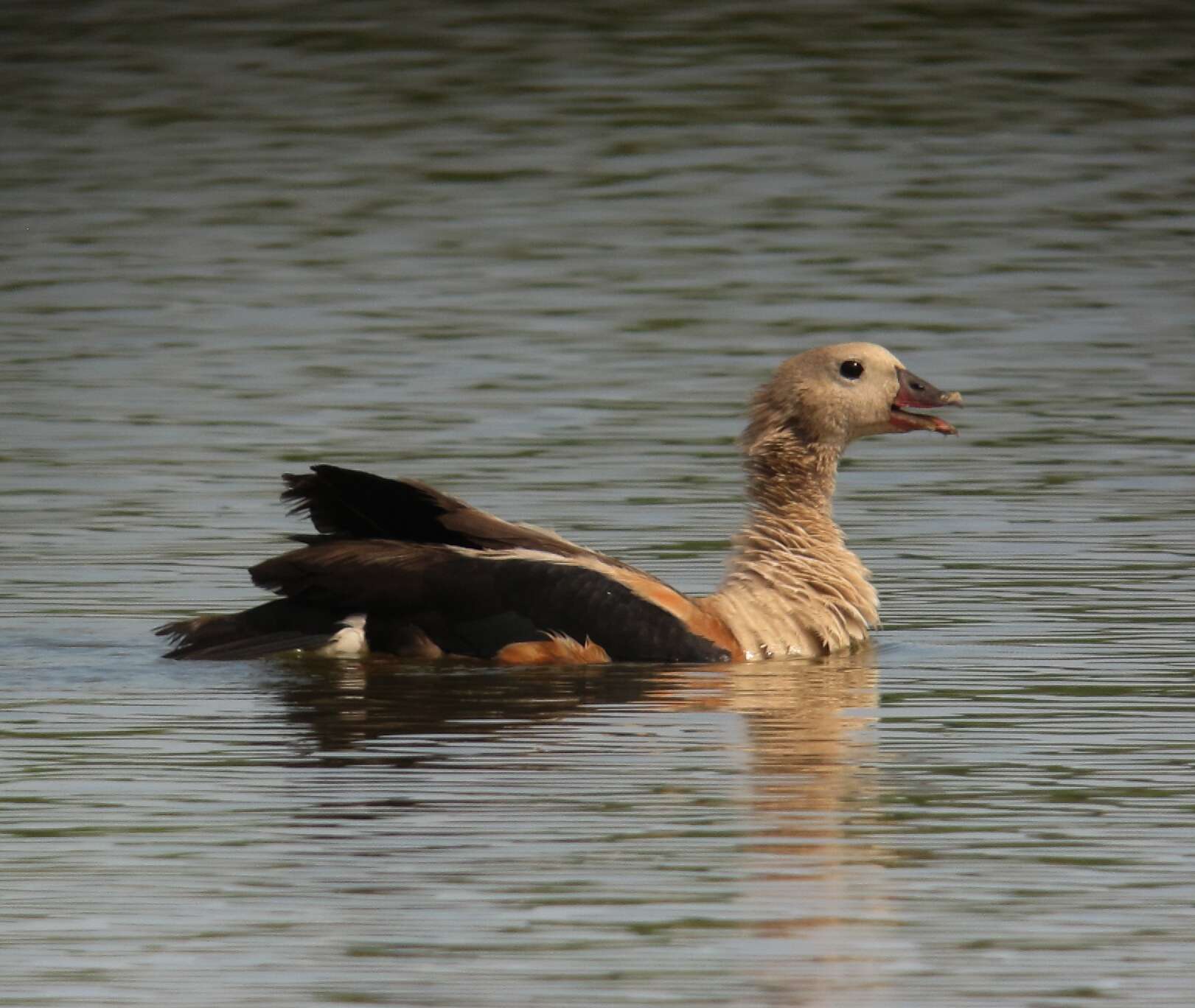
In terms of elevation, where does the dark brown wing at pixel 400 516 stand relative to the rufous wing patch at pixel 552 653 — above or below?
above

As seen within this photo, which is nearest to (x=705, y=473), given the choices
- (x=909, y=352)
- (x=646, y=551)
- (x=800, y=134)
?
(x=646, y=551)

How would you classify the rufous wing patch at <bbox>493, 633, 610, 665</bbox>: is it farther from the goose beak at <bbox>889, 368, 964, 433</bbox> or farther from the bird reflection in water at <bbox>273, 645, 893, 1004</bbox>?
the goose beak at <bbox>889, 368, 964, 433</bbox>

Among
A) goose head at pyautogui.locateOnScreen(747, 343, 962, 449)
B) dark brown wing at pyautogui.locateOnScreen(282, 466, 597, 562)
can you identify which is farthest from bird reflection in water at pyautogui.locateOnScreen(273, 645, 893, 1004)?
goose head at pyautogui.locateOnScreen(747, 343, 962, 449)

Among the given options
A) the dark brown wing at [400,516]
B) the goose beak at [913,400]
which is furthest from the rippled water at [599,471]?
the goose beak at [913,400]

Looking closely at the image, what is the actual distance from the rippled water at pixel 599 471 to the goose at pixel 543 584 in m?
0.21

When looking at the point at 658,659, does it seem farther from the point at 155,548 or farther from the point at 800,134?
the point at 800,134

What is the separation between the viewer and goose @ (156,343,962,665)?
12.8m

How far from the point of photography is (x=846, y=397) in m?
13.5

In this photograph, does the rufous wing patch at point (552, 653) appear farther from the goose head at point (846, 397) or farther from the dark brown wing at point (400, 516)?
the goose head at point (846, 397)

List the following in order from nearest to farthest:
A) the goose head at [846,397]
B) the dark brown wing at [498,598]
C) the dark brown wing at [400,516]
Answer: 1. the dark brown wing at [498,598]
2. the dark brown wing at [400,516]
3. the goose head at [846,397]

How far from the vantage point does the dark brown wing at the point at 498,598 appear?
12.8 metres

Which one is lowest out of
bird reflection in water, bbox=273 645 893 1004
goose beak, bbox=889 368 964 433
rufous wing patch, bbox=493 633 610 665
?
bird reflection in water, bbox=273 645 893 1004

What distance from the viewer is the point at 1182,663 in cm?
1269

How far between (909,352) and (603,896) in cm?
1473
